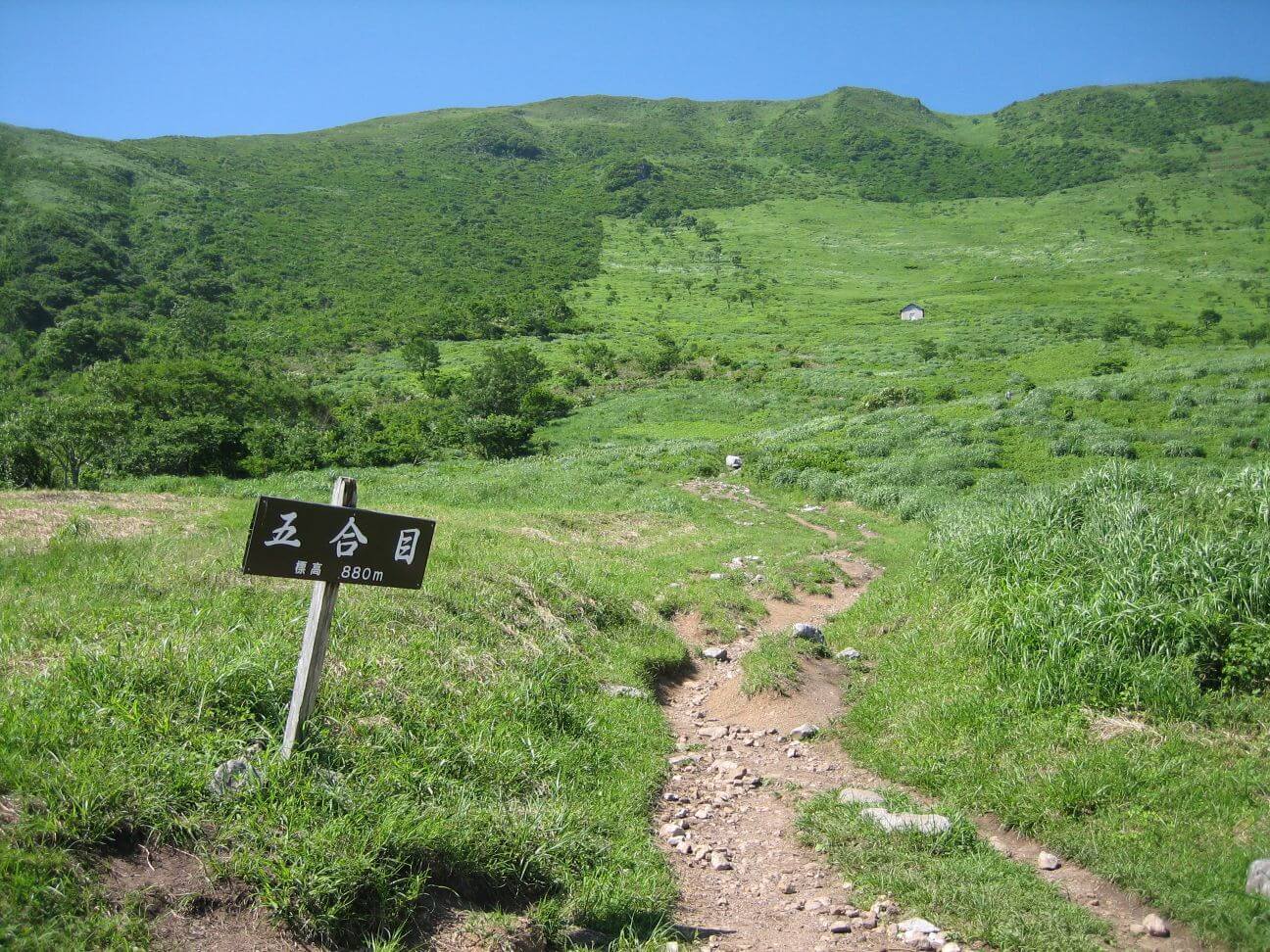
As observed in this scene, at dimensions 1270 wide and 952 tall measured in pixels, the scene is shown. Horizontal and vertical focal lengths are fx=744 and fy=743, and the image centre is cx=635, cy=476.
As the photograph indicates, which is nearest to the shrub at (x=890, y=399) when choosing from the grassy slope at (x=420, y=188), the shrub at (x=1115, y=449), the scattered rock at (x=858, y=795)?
the shrub at (x=1115, y=449)

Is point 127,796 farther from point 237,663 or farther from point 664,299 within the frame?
point 664,299

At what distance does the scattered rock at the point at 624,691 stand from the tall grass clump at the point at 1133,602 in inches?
142

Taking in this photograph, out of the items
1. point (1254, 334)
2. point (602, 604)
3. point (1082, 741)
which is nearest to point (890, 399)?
point (602, 604)

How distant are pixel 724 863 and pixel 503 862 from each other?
5.86ft

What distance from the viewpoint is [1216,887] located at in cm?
443

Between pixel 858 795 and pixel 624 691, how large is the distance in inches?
108

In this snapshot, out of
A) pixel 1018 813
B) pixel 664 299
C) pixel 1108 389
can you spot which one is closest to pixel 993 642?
pixel 1018 813

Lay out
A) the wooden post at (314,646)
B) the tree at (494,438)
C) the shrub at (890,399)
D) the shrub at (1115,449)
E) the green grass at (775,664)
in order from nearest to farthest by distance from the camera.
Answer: the wooden post at (314,646)
the green grass at (775,664)
the shrub at (1115,449)
the tree at (494,438)
the shrub at (890,399)

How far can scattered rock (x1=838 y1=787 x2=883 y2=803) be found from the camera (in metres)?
6.07

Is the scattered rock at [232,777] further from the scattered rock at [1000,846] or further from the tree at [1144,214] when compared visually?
the tree at [1144,214]

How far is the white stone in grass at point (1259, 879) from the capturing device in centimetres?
426

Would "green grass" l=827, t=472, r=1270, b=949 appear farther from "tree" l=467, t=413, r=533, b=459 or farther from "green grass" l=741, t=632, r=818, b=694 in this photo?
"tree" l=467, t=413, r=533, b=459

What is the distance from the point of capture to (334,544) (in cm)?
421

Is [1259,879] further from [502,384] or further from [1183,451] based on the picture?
[502,384]
